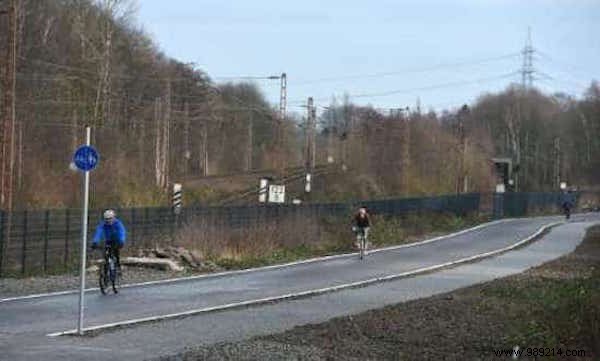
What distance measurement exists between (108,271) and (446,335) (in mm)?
8908

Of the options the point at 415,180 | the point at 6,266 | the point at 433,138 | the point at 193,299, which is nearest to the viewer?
the point at 193,299

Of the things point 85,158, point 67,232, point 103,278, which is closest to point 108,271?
point 103,278

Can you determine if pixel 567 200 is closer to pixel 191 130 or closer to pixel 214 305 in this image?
pixel 191 130

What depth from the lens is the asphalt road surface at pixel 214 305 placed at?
13.0 metres

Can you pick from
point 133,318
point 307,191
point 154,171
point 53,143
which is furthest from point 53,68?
point 133,318

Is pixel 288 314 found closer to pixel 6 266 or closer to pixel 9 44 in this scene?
pixel 6 266

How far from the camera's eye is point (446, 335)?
13977 millimetres

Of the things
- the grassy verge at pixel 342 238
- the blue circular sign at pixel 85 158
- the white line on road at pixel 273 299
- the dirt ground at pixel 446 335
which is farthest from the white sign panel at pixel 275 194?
the blue circular sign at pixel 85 158

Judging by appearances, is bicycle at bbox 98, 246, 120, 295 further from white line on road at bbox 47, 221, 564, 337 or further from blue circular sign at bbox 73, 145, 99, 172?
blue circular sign at bbox 73, 145, 99, 172

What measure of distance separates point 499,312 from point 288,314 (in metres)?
3.59

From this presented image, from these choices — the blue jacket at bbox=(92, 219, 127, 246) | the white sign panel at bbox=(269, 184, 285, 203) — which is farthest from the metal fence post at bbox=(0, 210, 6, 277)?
the white sign panel at bbox=(269, 184, 285, 203)

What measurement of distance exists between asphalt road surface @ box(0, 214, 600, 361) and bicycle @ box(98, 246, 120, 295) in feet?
0.81

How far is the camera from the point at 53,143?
52.7 m

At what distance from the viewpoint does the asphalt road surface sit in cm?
1296
